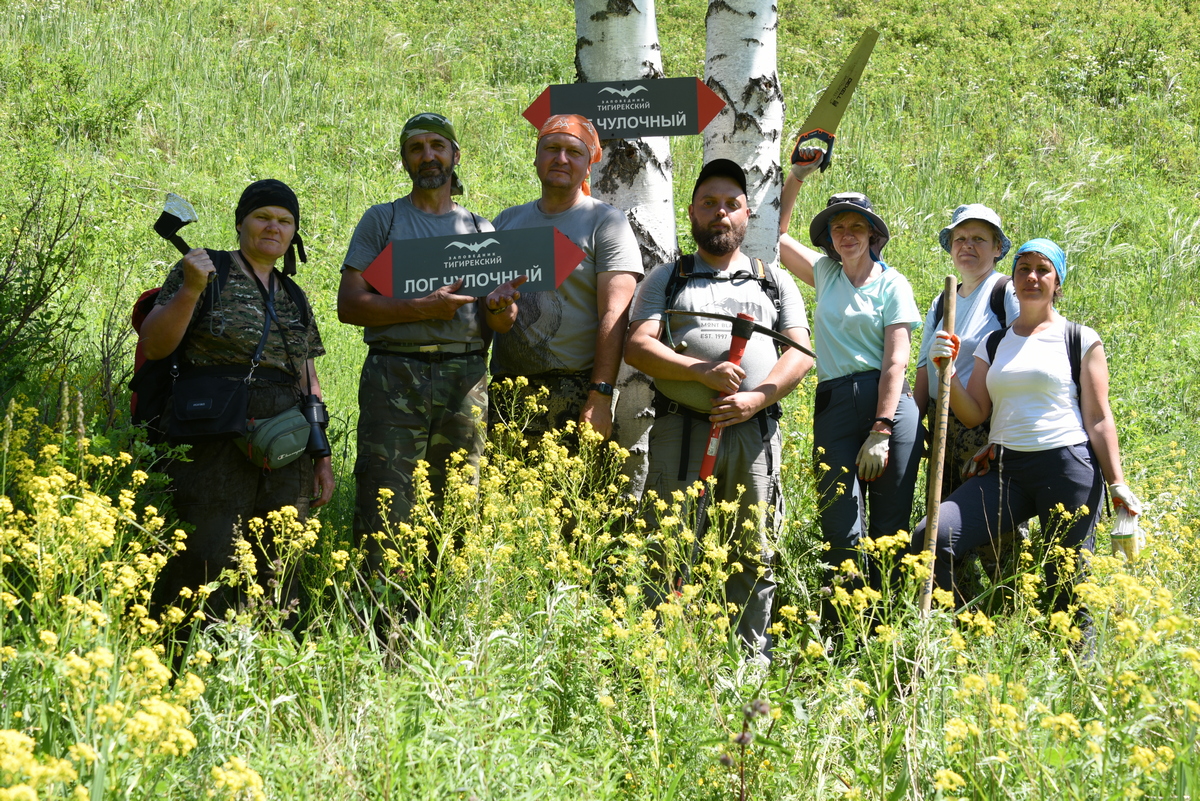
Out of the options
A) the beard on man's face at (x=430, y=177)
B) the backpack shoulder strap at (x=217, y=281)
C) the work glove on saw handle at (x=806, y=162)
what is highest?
the work glove on saw handle at (x=806, y=162)

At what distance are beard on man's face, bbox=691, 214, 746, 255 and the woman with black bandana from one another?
5.72 ft

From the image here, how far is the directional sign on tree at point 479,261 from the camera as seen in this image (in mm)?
3875

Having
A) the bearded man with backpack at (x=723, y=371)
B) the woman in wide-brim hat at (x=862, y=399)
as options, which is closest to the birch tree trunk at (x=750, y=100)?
the woman in wide-brim hat at (x=862, y=399)

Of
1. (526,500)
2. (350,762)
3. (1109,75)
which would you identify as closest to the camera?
(350,762)

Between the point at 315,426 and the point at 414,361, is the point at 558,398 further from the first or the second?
the point at 315,426

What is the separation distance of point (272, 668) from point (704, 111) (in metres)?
3.09

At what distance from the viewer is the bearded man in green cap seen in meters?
4.00

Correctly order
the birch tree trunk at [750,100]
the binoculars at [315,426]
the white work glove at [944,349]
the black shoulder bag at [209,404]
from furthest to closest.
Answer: the birch tree trunk at [750,100]
the binoculars at [315,426]
the white work glove at [944,349]
the black shoulder bag at [209,404]

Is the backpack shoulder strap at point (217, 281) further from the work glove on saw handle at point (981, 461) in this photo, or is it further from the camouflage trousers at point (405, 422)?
the work glove on saw handle at point (981, 461)

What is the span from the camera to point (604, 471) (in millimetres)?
4266

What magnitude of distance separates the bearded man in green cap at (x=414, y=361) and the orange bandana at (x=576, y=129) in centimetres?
45

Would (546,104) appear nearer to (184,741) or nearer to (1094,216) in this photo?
(184,741)

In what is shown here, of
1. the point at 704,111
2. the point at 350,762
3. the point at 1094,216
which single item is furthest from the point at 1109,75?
the point at 350,762

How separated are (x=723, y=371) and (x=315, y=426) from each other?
171 cm
